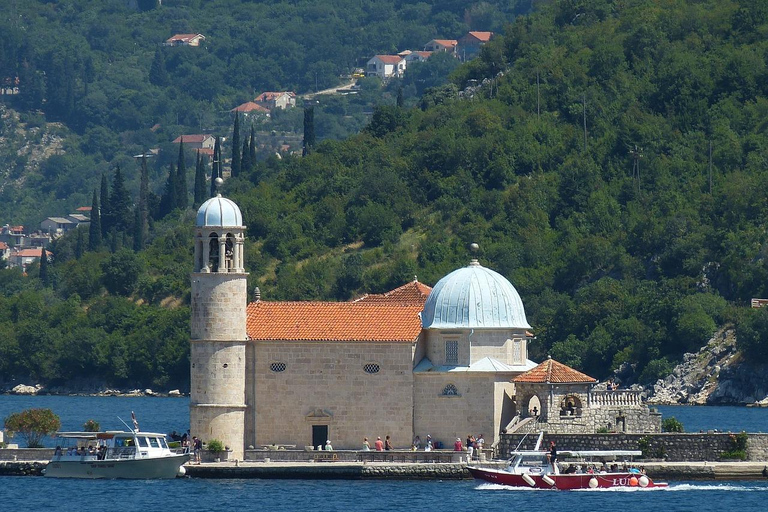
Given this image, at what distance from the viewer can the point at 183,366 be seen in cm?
14900

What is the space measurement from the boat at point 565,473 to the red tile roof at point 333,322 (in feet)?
18.8

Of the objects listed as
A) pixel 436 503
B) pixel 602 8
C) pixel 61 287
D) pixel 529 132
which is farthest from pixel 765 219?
pixel 436 503

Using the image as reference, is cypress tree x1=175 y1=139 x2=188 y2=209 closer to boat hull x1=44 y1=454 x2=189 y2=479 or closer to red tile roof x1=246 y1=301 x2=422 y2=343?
red tile roof x1=246 y1=301 x2=422 y2=343

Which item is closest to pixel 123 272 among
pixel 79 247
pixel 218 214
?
pixel 79 247

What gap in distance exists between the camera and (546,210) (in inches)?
6024

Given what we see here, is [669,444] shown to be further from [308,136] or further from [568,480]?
[308,136]

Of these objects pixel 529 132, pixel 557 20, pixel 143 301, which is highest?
pixel 557 20

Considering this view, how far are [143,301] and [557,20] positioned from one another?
39.5 metres

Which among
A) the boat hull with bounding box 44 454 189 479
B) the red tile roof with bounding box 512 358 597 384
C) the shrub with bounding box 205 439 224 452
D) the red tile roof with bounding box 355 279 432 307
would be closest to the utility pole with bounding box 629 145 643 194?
the red tile roof with bounding box 355 279 432 307

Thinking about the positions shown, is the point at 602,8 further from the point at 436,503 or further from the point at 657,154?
the point at 436,503

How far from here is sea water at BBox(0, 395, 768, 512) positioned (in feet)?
228

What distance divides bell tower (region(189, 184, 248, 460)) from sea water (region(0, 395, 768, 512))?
215 centimetres

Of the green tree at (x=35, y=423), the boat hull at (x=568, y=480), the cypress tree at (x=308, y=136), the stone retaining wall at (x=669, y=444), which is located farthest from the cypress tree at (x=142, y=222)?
the boat hull at (x=568, y=480)

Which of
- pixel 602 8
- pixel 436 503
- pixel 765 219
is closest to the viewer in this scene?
pixel 436 503
